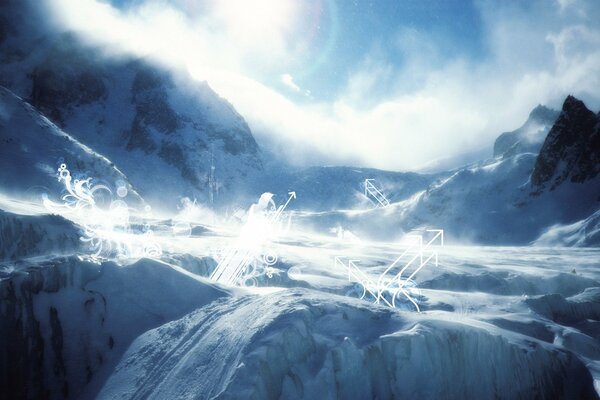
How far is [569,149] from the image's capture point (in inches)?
2087

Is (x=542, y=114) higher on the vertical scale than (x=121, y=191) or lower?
higher

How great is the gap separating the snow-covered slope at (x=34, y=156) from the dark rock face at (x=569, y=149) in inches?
2269

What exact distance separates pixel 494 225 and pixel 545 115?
54365 mm

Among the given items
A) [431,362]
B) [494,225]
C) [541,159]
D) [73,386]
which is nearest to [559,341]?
[431,362]

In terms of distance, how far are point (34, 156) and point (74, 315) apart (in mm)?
27304

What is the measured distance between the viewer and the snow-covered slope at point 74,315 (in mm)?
6957

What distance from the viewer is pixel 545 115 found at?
3504 inches

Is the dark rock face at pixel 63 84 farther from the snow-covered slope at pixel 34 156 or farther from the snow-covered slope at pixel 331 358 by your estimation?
the snow-covered slope at pixel 331 358

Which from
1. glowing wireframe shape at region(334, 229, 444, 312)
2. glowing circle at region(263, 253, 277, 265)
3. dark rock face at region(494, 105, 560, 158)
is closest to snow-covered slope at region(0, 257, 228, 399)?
glowing wireframe shape at region(334, 229, 444, 312)

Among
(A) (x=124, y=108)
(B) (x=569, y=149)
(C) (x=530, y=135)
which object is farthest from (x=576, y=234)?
(A) (x=124, y=108)

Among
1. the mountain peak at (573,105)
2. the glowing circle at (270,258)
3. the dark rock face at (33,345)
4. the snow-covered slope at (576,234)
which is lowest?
the dark rock face at (33,345)

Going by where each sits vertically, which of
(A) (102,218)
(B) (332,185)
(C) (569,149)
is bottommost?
(A) (102,218)

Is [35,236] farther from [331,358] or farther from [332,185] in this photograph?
[332,185]

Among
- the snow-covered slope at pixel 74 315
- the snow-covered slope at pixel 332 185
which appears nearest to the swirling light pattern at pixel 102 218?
the snow-covered slope at pixel 74 315
